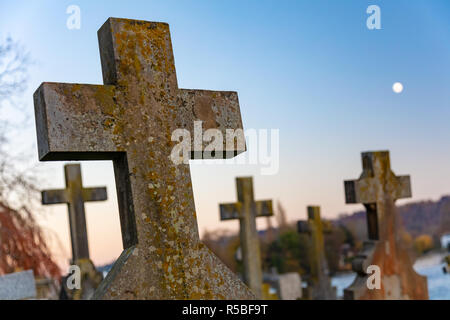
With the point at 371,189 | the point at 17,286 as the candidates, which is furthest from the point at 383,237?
the point at 17,286

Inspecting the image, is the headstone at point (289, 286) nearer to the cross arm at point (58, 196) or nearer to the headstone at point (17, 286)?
the cross arm at point (58, 196)

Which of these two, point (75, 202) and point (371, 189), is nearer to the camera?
point (371, 189)

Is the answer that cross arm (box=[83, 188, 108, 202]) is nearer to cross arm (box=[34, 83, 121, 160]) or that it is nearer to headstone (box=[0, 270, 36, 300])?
headstone (box=[0, 270, 36, 300])

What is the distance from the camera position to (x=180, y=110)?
3082 millimetres

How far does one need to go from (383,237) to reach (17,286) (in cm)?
427

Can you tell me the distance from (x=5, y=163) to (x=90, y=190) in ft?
10.7

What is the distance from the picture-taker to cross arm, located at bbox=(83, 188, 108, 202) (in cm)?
913

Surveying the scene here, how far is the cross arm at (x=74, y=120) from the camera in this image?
2.72 metres

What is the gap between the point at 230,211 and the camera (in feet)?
32.0

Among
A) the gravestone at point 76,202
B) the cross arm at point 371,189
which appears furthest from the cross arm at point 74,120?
the gravestone at point 76,202

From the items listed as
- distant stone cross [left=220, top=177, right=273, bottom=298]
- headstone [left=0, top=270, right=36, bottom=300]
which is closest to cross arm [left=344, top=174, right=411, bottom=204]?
distant stone cross [left=220, top=177, right=273, bottom=298]

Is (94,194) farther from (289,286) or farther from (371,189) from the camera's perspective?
(289,286)
